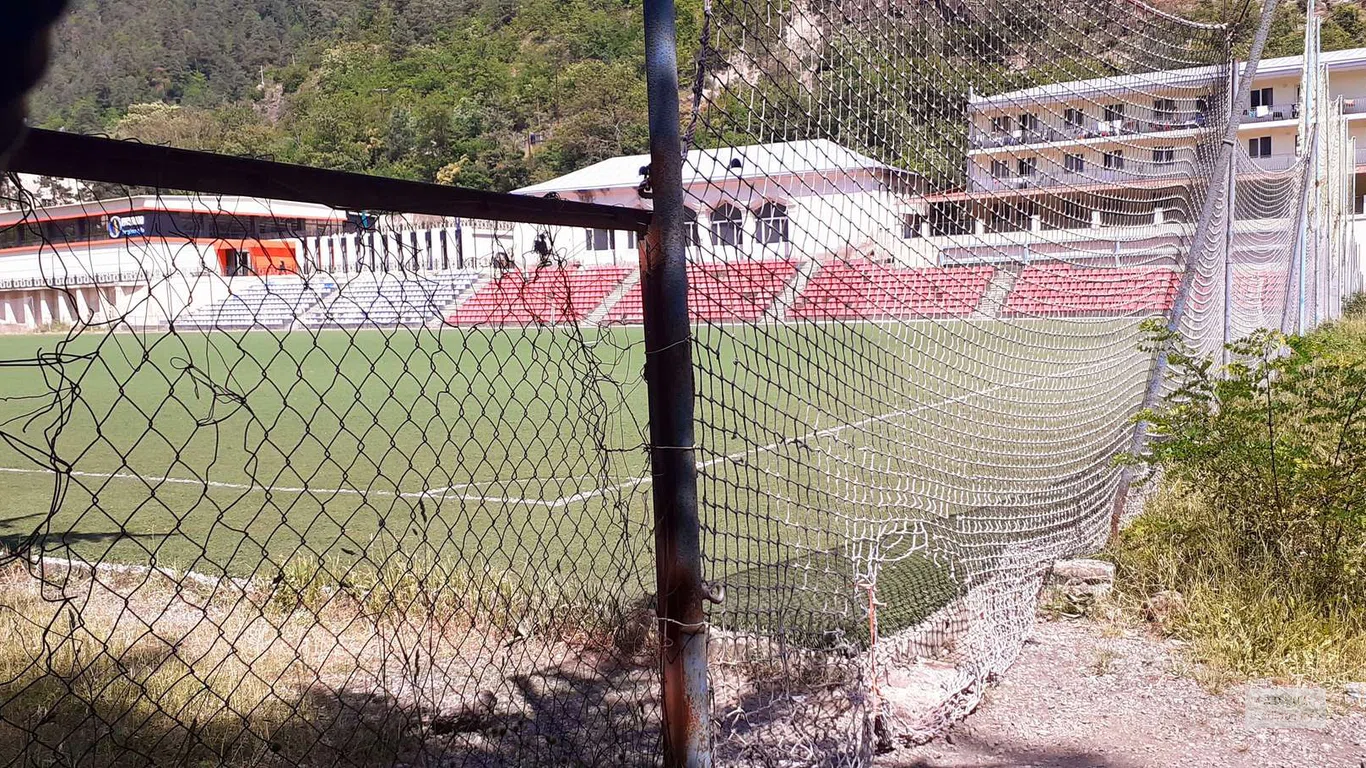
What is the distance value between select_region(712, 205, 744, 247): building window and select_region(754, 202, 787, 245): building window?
0.06 meters

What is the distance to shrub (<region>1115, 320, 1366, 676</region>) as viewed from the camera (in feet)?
14.7

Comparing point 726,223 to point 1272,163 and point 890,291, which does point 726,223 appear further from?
point 1272,163

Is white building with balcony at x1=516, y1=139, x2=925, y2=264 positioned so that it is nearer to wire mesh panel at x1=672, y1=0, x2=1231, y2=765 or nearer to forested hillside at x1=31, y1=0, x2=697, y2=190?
wire mesh panel at x1=672, y1=0, x2=1231, y2=765

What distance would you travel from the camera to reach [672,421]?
108 inches

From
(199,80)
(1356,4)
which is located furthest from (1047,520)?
(199,80)

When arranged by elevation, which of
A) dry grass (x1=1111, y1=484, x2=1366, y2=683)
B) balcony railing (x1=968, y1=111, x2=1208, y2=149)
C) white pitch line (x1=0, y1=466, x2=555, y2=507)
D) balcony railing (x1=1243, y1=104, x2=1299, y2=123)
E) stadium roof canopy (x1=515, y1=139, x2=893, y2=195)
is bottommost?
white pitch line (x1=0, y1=466, x2=555, y2=507)

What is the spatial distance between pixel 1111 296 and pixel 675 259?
216 inches

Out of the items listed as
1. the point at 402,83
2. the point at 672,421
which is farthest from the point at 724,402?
the point at 402,83

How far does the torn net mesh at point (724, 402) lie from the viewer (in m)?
3.05

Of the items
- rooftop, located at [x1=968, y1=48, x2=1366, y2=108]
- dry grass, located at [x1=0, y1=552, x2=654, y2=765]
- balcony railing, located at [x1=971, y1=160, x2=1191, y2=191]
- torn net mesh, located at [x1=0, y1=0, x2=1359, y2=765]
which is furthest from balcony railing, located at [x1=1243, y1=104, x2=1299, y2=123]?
dry grass, located at [x1=0, y1=552, x2=654, y2=765]

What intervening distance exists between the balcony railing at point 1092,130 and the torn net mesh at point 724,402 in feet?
0.10

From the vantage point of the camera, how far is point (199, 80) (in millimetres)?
151125

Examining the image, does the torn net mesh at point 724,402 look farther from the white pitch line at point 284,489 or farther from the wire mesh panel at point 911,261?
the white pitch line at point 284,489

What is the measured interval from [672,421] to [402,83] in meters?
122
